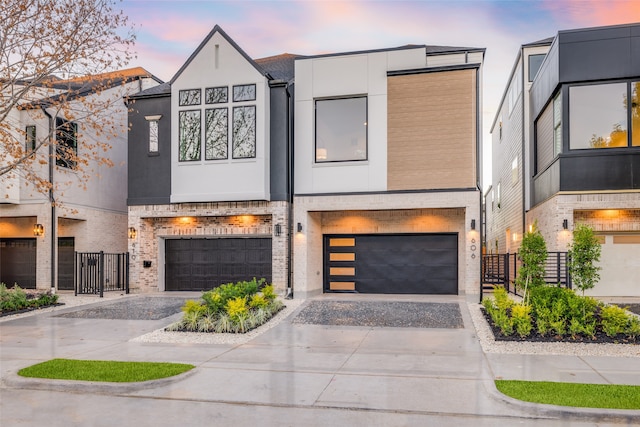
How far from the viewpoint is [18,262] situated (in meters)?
20.4

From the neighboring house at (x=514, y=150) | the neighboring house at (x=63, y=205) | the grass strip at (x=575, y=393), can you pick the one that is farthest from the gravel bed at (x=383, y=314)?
the neighboring house at (x=63, y=205)

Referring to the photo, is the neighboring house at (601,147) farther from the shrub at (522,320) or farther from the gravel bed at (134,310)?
the gravel bed at (134,310)

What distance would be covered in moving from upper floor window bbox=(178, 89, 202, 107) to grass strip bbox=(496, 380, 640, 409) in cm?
1392

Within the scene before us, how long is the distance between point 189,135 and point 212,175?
1.68 meters

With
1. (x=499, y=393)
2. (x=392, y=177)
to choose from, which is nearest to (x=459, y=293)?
(x=392, y=177)

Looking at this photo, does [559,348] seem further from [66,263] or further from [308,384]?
[66,263]

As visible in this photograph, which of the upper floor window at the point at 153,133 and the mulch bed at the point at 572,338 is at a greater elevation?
the upper floor window at the point at 153,133

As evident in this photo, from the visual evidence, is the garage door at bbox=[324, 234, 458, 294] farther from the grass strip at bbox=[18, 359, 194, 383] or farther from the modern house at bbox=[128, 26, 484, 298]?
the grass strip at bbox=[18, 359, 194, 383]

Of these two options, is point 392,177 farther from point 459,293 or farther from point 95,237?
point 95,237

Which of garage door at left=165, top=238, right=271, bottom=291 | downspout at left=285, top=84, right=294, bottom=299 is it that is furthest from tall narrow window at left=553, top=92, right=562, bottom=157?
garage door at left=165, top=238, right=271, bottom=291

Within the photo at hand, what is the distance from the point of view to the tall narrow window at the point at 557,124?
51.4ft

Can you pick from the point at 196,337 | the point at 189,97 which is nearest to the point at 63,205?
the point at 189,97

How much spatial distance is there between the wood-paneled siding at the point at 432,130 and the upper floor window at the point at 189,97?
6.58 metres

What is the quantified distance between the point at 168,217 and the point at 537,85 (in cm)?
1484
